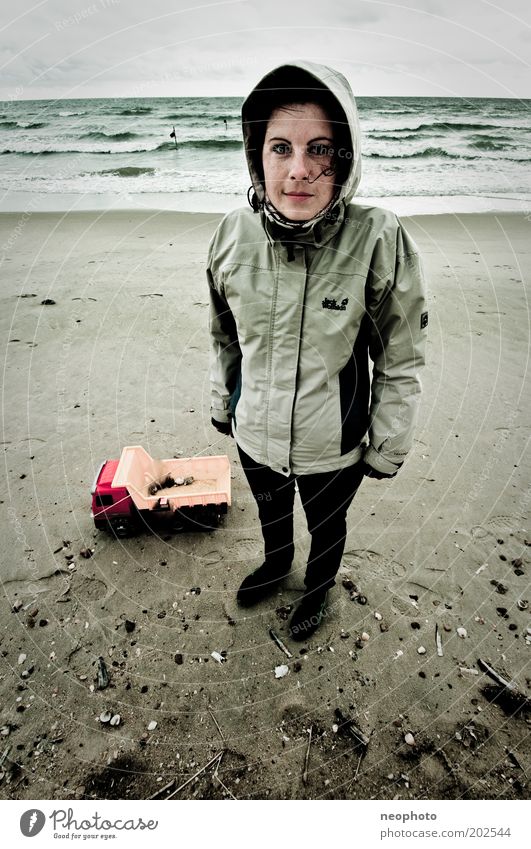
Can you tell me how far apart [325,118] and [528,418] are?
4.34 metres

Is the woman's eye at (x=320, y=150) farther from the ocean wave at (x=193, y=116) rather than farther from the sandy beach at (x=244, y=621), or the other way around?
the ocean wave at (x=193, y=116)

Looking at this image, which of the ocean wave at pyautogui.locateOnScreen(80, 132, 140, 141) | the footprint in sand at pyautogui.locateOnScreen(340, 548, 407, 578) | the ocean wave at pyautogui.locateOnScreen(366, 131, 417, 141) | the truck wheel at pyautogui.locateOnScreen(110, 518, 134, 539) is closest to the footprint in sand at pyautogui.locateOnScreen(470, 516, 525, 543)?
the footprint in sand at pyautogui.locateOnScreen(340, 548, 407, 578)

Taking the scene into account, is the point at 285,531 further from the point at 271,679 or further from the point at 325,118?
the point at 325,118

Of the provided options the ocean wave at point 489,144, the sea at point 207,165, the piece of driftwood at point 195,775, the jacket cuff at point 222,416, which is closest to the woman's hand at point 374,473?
the jacket cuff at point 222,416

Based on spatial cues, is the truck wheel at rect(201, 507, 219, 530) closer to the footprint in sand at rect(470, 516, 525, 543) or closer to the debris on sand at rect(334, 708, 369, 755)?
the debris on sand at rect(334, 708, 369, 755)

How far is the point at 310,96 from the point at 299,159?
0.69ft

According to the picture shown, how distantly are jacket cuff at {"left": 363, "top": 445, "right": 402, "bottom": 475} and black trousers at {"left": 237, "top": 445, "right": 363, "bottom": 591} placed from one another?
11cm

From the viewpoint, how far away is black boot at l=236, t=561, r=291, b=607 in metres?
3.08

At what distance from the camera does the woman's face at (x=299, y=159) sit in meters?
1.70

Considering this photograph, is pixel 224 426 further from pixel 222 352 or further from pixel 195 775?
pixel 195 775

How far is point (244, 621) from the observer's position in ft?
9.82

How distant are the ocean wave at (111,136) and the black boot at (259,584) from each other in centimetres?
2727
